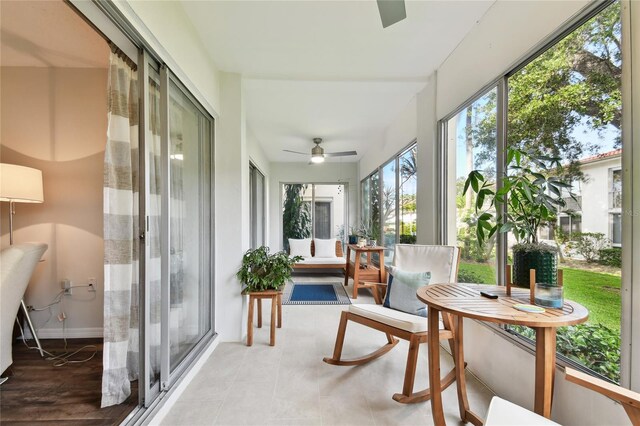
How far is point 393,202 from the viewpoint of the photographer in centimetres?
450

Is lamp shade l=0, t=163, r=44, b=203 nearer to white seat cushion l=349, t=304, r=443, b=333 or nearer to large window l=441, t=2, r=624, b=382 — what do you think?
white seat cushion l=349, t=304, r=443, b=333

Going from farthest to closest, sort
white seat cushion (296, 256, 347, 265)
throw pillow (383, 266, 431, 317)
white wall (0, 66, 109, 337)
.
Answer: white seat cushion (296, 256, 347, 265) < white wall (0, 66, 109, 337) < throw pillow (383, 266, 431, 317)

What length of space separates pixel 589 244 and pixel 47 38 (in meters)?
3.72

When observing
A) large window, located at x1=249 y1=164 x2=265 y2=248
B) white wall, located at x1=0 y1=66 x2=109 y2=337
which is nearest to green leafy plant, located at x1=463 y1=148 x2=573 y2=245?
white wall, located at x1=0 y1=66 x2=109 y2=337

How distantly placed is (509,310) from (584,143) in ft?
3.12

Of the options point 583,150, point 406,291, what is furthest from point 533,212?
point 406,291

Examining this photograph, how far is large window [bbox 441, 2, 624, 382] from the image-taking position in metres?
1.18

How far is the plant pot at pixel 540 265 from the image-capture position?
130cm

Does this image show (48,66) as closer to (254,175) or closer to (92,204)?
(92,204)

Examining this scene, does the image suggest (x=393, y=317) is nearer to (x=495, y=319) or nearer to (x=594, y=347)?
(x=495, y=319)

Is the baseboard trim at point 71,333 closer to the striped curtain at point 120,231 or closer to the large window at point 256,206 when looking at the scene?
the striped curtain at point 120,231

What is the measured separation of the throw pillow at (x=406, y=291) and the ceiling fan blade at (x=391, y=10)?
69.3 inches

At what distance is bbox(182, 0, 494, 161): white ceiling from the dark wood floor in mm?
2633

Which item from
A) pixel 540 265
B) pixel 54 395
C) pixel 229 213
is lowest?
pixel 54 395
